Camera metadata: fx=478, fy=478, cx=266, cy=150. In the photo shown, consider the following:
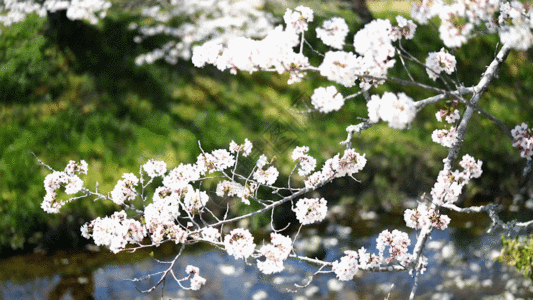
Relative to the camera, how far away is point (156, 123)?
6.99m

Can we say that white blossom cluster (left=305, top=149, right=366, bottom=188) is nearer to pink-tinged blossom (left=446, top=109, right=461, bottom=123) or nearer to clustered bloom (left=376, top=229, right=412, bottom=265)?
clustered bloom (left=376, top=229, right=412, bottom=265)

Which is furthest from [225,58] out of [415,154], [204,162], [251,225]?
[415,154]

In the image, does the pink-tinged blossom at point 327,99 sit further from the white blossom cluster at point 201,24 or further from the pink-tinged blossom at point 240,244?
the white blossom cluster at point 201,24

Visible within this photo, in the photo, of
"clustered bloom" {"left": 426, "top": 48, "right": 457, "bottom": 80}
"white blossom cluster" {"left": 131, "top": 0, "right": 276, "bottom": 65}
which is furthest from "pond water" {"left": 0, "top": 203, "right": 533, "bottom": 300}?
"white blossom cluster" {"left": 131, "top": 0, "right": 276, "bottom": 65}

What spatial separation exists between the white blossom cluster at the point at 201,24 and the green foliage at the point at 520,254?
5.72 meters

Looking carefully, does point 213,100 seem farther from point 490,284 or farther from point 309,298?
point 490,284

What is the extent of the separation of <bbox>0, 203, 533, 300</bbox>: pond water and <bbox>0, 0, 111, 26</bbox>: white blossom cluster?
452 cm

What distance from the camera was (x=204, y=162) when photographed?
327 cm

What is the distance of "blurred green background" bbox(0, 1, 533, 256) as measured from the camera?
599 centimetres

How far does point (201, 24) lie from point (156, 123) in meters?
2.83

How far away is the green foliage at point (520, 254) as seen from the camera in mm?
3635

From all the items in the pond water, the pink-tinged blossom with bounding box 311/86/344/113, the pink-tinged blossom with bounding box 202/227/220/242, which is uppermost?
the pink-tinged blossom with bounding box 311/86/344/113

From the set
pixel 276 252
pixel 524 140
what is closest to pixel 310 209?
pixel 276 252

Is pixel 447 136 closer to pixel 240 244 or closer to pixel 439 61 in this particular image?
pixel 439 61
